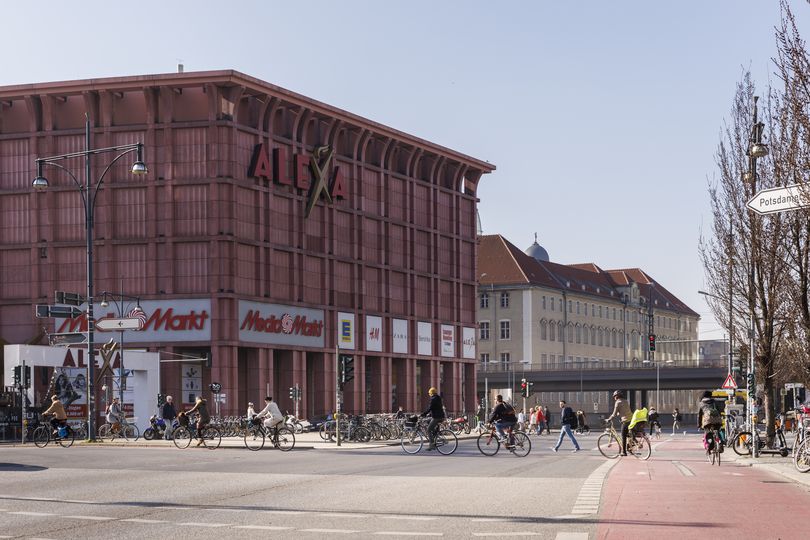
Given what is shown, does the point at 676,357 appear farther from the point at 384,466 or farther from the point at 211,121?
the point at 384,466

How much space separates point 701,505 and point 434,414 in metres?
18.9

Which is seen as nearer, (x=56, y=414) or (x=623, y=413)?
(x=623, y=413)

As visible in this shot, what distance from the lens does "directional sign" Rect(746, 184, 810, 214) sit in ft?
45.1

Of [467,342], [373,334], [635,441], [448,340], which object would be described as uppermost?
[373,334]

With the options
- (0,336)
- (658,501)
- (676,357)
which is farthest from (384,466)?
(676,357)

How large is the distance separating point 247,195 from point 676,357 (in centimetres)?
10014

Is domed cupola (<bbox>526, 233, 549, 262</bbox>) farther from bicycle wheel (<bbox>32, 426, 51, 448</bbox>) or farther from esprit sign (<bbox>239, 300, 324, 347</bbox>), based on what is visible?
bicycle wheel (<bbox>32, 426, 51, 448</bbox>)

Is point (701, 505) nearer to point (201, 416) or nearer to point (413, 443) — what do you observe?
point (413, 443)

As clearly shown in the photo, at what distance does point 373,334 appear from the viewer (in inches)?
3593

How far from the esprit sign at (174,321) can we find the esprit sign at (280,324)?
2184 millimetres

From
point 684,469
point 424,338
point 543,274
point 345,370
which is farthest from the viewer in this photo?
point 543,274

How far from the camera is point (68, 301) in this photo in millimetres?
43281

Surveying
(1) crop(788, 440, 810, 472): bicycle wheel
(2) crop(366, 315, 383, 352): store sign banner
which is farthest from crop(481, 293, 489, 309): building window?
(1) crop(788, 440, 810, 472): bicycle wheel

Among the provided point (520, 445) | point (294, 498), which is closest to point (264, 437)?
point (520, 445)
